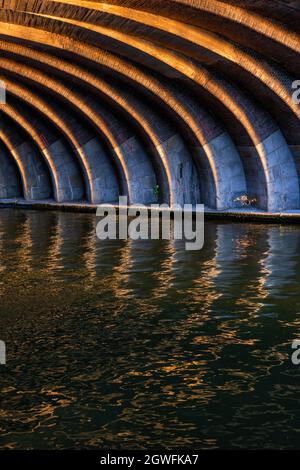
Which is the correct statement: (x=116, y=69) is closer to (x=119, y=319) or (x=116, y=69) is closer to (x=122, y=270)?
(x=122, y=270)

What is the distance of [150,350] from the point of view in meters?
9.61

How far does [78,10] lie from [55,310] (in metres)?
9.01

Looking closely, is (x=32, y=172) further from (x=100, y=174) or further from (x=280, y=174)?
(x=280, y=174)

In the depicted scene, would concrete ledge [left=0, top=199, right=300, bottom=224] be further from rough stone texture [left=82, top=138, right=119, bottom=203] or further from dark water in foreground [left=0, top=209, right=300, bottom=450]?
dark water in foreground [left=0, top=209, right=300, bottom=450]

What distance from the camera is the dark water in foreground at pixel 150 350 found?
7160 mm

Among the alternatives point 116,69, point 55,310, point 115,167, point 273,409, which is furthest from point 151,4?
point 115,167

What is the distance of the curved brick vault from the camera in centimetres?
2016

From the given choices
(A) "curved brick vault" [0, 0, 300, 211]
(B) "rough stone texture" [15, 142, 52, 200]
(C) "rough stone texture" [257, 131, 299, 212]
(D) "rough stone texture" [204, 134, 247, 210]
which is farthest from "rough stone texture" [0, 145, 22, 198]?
(C) "rough stone texture" [257, 131, 299, 212]

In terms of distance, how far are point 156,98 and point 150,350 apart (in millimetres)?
18661

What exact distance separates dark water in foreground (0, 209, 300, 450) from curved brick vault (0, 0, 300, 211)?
5482 millimetres

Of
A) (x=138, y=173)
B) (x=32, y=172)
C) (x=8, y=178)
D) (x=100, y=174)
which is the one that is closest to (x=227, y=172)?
(x=138, y=173)

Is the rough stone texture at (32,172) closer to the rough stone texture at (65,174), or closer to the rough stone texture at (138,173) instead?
the rough stone texture at (65,174)

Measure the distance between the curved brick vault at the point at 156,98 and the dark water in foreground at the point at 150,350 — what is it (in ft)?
18.0

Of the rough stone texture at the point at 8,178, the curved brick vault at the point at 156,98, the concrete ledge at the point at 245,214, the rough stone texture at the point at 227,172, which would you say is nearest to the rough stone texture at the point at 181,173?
the curved brick vault at the point at 156,98
